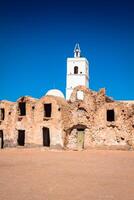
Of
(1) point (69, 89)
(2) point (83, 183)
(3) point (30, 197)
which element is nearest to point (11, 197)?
(3) point (30, 197)

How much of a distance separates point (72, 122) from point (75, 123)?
36cm

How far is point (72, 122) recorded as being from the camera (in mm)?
30812

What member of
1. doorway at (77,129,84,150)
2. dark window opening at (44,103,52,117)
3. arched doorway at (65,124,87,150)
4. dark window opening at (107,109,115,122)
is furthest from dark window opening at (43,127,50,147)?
dark window opening at (107,109,115,122)

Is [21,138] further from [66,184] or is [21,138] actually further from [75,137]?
[66,184]

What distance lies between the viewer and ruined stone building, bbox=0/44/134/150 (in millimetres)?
29094

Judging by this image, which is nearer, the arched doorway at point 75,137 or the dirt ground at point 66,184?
the dirt ground at point 66,184

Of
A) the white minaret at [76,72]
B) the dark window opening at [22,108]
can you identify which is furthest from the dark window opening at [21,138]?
the white minaret at [76,72]

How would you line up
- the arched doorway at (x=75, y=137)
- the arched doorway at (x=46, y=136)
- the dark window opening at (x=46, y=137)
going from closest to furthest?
the arched doorway at (x=75, y=137) → the arched doorway at (x=46, y=136) → the dark window opening at (x=46, y=137)

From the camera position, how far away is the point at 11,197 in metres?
8.32

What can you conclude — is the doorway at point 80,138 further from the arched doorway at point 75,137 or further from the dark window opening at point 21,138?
the dark window opening at point 21,138

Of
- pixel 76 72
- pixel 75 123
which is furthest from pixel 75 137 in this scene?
pixel 76 72

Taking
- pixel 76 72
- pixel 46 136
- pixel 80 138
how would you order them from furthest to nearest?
pixel 76 72 → pixel 46 136 → pixel 80 138

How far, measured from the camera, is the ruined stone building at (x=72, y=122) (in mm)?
29094

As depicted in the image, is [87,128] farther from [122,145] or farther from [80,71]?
[80,71]
